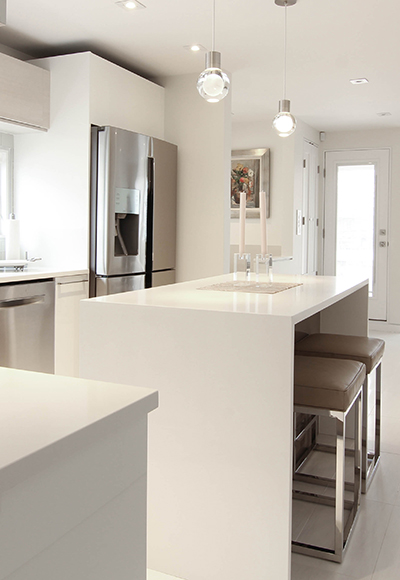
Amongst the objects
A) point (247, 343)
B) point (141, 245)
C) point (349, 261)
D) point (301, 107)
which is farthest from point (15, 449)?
point (349, 261)

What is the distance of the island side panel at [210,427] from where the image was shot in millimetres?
1702

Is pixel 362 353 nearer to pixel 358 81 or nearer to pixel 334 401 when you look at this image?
pixel 334 401

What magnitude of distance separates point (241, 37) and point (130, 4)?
2.82 feet

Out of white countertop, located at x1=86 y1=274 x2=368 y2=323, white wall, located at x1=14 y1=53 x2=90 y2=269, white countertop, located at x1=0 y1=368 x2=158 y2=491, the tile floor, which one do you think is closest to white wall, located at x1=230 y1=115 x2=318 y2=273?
white wall, located at x1=14 y1=53 x2=90 y2=269

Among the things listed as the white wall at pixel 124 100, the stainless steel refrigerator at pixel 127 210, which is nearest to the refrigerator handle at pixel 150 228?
the stainless steel refrigerator at pixel 127 210

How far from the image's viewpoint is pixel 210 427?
180 cm

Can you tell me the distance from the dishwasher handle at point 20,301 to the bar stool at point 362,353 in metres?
1.53

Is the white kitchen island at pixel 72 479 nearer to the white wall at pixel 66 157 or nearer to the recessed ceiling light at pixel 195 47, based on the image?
the white wall at pixel 66 157

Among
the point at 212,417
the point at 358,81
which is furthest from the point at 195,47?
the point at 212,417

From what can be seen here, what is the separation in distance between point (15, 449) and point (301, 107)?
19.3 feet

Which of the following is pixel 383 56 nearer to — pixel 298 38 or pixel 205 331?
pixel 298 38

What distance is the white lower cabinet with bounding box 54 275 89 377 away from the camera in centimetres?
352

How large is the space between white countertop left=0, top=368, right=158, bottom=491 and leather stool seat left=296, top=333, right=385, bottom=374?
74.9 inches

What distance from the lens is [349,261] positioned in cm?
754
